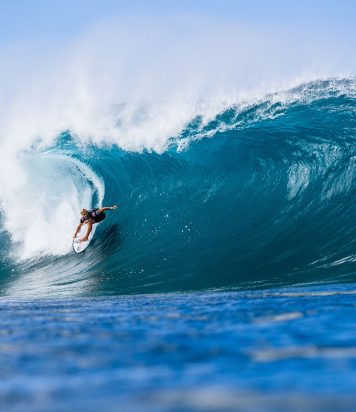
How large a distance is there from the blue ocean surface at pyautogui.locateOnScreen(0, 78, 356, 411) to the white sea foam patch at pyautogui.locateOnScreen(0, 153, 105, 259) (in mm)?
46

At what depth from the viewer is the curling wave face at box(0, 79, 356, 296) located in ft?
37.7

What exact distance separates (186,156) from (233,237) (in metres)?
4.92

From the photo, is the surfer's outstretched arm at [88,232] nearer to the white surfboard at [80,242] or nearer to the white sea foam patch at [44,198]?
the white surfboard at [80,242]

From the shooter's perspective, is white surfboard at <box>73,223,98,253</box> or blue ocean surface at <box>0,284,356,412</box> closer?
blue ocean surface at <box>0,284,356,412</box>

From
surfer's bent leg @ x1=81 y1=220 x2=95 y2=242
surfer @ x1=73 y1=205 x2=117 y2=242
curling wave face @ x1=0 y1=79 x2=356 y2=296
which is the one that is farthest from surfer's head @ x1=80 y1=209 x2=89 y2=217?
curling wave face @ x1=0 y1=79 x2=356 y2=296

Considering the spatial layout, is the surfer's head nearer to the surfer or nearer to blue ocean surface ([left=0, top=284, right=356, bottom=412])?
the surfer

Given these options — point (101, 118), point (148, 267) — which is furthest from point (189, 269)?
point (101, 118)

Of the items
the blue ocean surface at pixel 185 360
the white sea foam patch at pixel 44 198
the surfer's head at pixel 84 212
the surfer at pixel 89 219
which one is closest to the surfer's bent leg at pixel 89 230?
the surfer at pixel 89 219

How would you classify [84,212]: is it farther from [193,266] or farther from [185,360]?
[185,360]


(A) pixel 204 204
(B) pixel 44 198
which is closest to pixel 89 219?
(A) pixel 204 204

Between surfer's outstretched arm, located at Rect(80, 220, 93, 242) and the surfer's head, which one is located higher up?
the surfer's head

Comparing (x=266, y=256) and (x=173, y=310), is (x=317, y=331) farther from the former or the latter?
(x=266, y=256)

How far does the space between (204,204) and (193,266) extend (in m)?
2.91

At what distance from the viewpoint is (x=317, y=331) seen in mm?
4277
